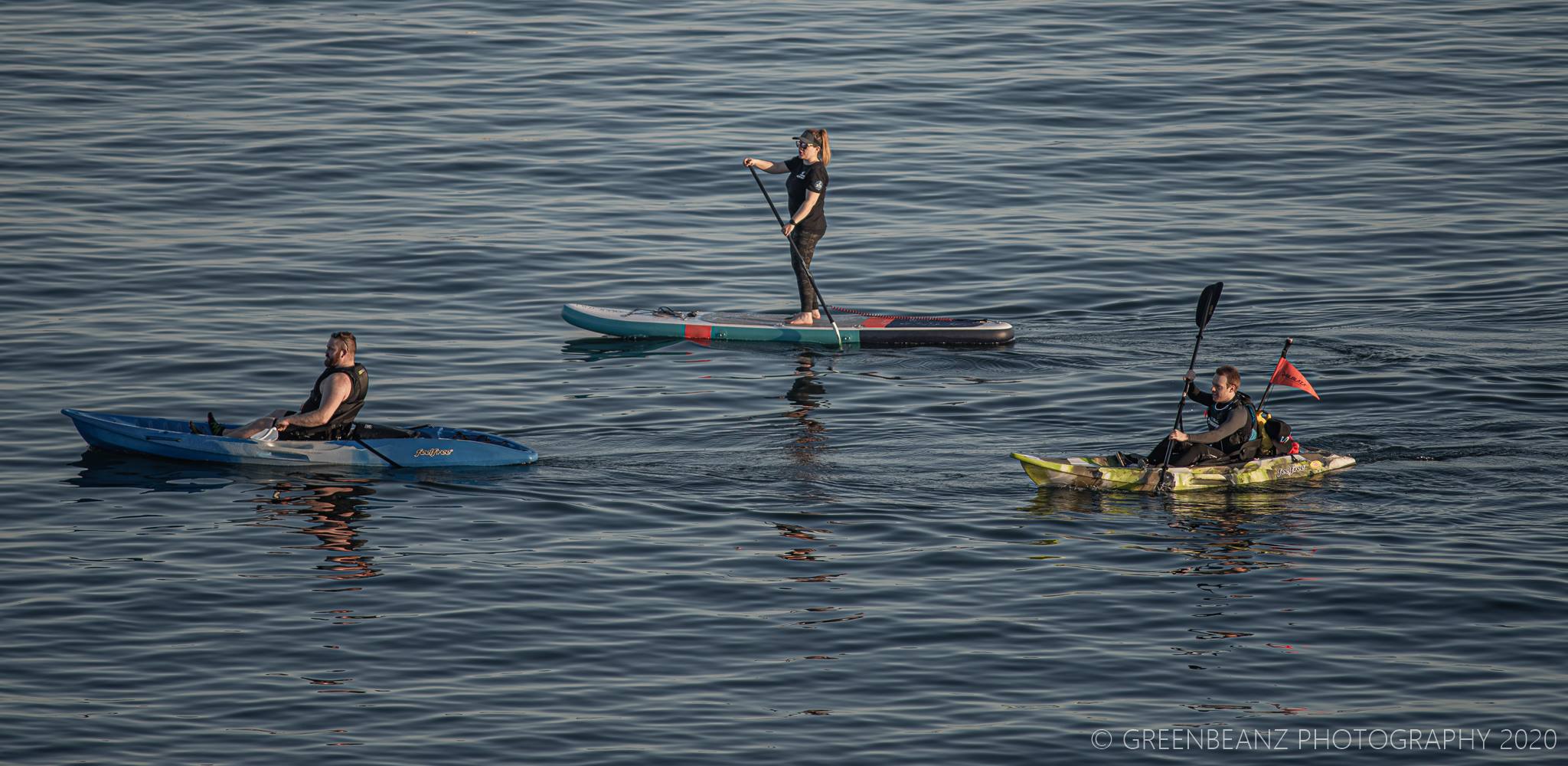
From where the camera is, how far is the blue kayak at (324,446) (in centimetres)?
1479

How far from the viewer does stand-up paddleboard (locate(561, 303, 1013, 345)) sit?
18.8m

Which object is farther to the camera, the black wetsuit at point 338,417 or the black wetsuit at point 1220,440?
the black wetsuit at point 338,417

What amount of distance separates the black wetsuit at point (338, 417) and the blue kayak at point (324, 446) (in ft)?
0.34

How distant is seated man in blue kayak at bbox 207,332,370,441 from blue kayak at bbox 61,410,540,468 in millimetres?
100

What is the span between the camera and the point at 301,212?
24.7m

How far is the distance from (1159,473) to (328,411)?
677cm

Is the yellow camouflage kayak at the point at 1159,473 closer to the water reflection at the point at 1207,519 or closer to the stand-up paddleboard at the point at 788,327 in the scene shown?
the water reflection at the point at 1207,519

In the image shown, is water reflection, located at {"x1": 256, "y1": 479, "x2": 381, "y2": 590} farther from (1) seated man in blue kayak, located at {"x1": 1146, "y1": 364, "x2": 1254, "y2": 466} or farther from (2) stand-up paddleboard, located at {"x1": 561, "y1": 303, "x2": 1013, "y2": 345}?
(1) seated man in blue kayak, located at {"x1": 1146, "y1": 364, "x2": 1254, "y2": 466}

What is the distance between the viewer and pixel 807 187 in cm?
1908

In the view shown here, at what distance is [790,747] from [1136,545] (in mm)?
3928

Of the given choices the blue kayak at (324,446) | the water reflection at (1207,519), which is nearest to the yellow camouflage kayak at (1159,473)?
the water reflection at (1207,519)

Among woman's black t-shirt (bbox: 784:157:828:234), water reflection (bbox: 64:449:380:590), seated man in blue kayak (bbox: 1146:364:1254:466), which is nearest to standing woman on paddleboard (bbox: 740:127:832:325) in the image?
woman's black t-shirt (bbox: 784:157:828:234)

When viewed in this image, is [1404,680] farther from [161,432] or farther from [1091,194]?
[1091,194]

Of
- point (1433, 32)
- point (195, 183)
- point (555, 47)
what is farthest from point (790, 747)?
point (1433, 32)
